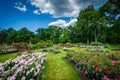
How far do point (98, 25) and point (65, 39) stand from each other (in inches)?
556

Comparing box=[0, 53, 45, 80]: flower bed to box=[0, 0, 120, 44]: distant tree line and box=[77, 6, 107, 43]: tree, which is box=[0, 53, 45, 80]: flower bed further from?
box=[77, 6, 107, 43]: tree

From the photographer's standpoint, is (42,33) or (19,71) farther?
(42,33)

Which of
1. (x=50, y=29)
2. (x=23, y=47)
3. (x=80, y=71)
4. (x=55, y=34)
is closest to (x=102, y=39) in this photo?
(x=55, y=34)

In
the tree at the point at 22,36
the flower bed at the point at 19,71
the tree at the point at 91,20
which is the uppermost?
the tree at the point at 91,20

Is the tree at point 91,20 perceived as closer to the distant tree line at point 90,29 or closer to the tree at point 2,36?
the distant tree line at point 90,29

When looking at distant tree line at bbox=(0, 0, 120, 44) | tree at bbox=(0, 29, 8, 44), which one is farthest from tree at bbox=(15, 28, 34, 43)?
tree at bbox=(0, 29, 8, 44)

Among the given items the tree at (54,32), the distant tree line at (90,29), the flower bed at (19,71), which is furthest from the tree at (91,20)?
the flower bed at (19,71)

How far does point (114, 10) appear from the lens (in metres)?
13.2

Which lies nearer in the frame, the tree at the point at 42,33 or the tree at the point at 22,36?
the tree at the point at 22,36

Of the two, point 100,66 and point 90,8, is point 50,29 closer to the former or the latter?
point 90,8

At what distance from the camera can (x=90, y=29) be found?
107 ft

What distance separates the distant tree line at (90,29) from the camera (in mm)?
13617

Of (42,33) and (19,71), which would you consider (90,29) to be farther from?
(19,71)

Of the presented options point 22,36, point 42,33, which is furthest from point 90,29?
point 22,36
